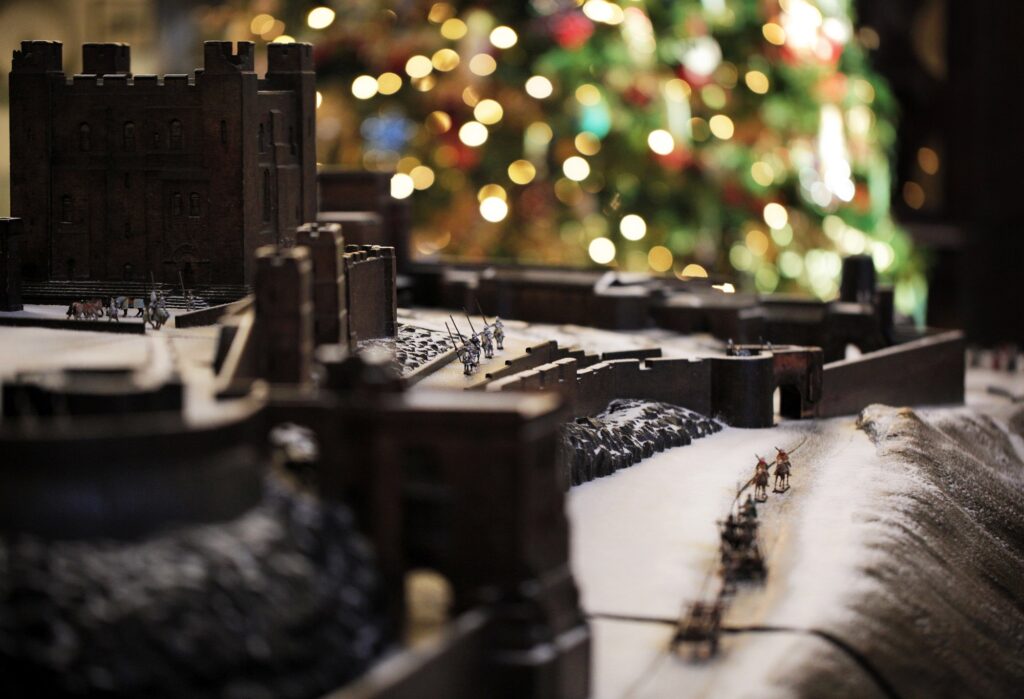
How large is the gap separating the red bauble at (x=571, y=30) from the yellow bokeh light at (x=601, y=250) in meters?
4.29

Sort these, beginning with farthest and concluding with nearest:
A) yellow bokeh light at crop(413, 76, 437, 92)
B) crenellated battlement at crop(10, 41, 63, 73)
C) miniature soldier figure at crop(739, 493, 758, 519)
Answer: yellow bokeh light at crop(413, 76, 437, 92) → crenellated battlement at crop(10, 41, 63, 73) → miniature soldier figure at crop(739, 493, 758, 519)

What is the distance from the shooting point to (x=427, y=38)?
48.7 metres

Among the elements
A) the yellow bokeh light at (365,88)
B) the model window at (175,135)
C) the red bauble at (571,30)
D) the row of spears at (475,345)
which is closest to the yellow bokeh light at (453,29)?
the yellow bokeh light at (365,88)

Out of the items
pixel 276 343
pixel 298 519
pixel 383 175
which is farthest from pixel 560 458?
pixel 383 175

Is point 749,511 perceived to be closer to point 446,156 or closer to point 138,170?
point 138,170

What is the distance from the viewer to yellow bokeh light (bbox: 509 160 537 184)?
48688 mm

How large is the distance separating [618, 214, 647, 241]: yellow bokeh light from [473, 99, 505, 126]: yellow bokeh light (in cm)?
349

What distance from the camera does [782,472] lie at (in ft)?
104

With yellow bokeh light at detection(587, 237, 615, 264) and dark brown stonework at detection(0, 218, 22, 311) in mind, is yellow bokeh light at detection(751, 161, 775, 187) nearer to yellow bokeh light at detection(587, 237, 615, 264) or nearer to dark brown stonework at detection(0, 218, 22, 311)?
yellow bokeh light at detection(587, 237, 615, 264)

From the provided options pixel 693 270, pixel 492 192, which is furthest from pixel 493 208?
pixel 693 270

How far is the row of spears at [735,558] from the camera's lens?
24.0 meters

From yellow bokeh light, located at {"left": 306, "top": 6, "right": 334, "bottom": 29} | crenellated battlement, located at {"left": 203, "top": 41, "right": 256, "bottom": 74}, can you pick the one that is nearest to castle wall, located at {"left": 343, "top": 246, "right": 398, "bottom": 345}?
crenellated battlement, located at {"left": 203, "top": 41, "right": 256, "bottom": 74}

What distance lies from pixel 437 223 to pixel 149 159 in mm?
17870

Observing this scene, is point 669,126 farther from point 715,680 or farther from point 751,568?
point 715,680
